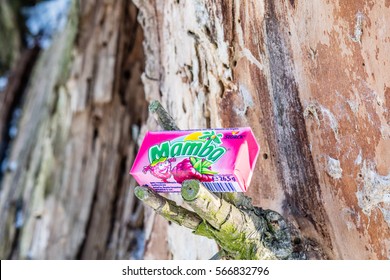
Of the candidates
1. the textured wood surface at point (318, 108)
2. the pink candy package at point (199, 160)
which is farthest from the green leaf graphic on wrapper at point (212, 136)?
the textured wood surface at point (318, 108)

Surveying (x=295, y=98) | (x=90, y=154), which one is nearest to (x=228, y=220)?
(x=295, y=98)

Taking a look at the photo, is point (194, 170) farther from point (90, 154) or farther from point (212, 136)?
point (90, 154)

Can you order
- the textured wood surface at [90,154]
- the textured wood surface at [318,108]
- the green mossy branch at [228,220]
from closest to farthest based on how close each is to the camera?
the green mossy branch at [228,220] → the textured wood surface at [318,108] → the textured wood surface at [90,154]

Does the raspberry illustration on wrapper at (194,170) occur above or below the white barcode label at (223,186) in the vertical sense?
above

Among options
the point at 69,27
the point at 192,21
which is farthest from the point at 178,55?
the point at 69,27

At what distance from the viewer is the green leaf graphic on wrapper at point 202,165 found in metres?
0.54

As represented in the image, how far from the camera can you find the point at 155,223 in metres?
0.95

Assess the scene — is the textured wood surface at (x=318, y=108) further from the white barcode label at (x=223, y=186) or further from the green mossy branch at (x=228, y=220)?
the white barcode label at (x=223, y=186)

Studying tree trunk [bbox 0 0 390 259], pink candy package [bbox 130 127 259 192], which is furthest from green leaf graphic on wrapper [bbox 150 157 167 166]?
tree trunk [bbox 0 0 390 259]

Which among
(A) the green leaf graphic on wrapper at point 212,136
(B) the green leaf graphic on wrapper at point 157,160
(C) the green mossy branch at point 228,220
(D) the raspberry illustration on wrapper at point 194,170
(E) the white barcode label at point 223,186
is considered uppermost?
(A) the green leaf graphic on wrapper at point 212,136

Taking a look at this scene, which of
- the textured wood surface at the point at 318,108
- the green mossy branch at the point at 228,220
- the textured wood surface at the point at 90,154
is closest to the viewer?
the green mossy branch at the point at 228,220

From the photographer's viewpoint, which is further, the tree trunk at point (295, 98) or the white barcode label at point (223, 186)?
the tree trunk at point (295, 98)
